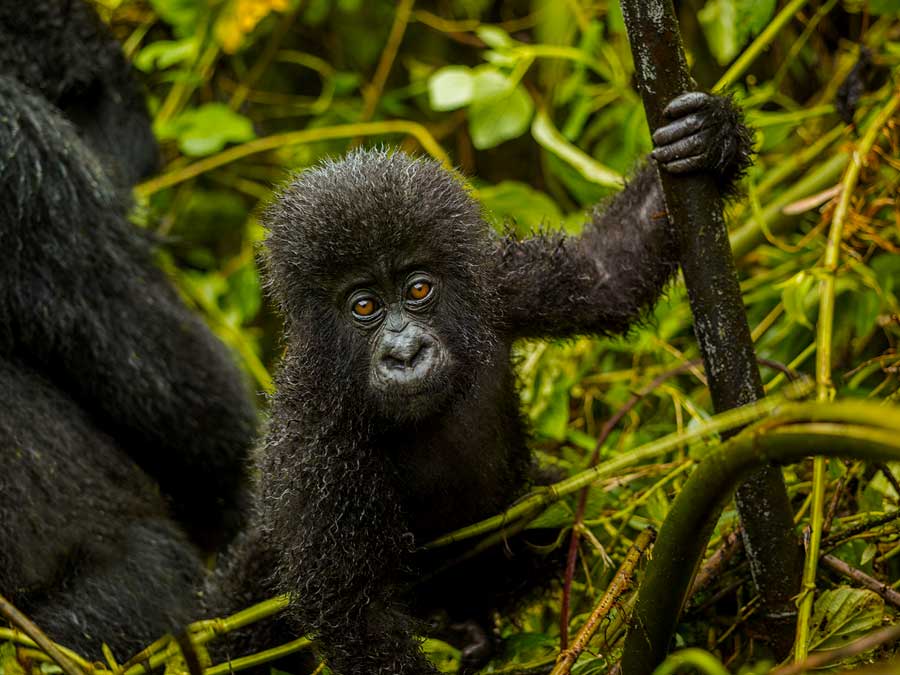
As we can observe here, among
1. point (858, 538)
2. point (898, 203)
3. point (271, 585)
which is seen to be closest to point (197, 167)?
point (271, 585)

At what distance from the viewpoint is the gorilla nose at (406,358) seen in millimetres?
1755

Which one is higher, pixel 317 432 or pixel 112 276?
pixel 112 276

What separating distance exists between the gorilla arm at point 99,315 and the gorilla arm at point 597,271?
43.1 inches

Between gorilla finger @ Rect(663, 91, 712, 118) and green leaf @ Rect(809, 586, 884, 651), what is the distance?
839 millimetres

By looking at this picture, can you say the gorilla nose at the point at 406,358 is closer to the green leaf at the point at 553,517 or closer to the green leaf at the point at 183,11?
the green leaf at the point at 553,517

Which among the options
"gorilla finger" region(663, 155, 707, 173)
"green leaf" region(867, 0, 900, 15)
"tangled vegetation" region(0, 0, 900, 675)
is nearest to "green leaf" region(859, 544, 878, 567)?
"tangled vegetation" region(0, 0, 900, 675)

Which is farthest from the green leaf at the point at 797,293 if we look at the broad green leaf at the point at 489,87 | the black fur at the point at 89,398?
the black fur at the point at 89,398

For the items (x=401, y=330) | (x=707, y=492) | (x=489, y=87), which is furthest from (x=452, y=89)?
(x=707, y=492)

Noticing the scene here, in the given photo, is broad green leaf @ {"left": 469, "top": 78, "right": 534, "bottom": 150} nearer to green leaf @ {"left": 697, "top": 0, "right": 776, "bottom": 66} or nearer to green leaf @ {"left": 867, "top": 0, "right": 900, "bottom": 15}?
green leaf @ {"left": 697, "top": 0, "right": 776, "bottom": 66}

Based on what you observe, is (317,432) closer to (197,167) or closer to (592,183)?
(592,183)

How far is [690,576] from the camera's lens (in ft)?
4.80

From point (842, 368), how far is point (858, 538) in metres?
0.78

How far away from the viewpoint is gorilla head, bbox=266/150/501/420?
1791 mm

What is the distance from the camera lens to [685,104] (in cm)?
180
